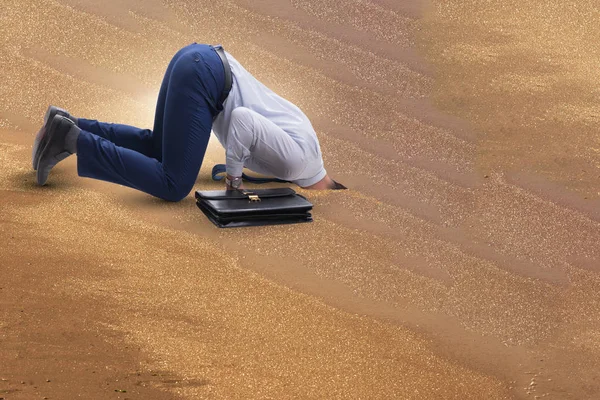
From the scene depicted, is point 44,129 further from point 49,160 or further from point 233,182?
point 233,182

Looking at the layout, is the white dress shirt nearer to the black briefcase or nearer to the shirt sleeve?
the shirt sleeve

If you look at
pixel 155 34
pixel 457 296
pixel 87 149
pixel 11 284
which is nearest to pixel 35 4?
pixel 155 34

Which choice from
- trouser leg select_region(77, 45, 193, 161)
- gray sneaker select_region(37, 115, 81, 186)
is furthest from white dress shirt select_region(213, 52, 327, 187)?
gray sneaker select_region(37, 115, 81, 186)

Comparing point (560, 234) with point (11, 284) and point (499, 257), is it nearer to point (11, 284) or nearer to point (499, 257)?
point (499, 257)

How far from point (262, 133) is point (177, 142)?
32 centimetres

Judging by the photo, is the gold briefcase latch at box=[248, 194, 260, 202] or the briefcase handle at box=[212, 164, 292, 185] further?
the briefcase handle at box=[212, 164, 292, 185]

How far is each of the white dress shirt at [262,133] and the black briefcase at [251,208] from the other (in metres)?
0.10

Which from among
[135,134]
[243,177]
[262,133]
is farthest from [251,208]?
[135,134]

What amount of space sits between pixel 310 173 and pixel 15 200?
1.13 metres

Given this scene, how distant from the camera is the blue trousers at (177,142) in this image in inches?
144

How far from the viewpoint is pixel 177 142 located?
145 inches

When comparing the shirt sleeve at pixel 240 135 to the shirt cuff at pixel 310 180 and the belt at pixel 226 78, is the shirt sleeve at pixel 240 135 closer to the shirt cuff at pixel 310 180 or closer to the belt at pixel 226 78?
the belt at pixel 226 78

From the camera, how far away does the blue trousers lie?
3668 mm

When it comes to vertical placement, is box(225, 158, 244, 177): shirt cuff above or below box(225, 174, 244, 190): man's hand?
above
